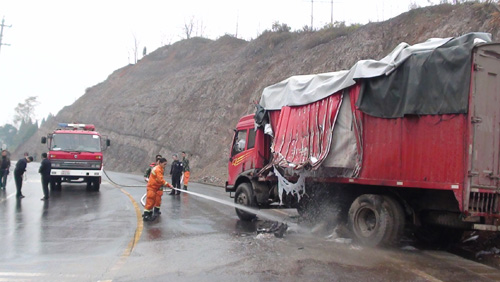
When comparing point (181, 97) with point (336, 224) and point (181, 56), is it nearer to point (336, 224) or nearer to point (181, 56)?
point (181, 56)

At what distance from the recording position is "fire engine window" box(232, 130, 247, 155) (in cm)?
1198

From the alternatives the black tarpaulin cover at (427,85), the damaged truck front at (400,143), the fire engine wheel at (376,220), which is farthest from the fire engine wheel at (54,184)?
the black tarpaulin cover at (427,85)

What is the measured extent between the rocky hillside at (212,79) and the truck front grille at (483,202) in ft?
42.1

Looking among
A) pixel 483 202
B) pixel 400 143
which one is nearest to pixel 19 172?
pixel 400 143

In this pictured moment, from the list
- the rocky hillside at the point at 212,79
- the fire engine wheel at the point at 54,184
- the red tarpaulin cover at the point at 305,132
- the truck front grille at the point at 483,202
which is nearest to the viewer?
the truck front grille at the point at 483,202

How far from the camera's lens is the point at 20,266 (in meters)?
6.40

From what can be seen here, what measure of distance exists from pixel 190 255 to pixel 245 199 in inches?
159

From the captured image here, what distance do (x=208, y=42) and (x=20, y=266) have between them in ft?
181

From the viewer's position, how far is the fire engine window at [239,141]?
472 inches

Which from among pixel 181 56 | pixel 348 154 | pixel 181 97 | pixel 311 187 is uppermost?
pixel 181 56

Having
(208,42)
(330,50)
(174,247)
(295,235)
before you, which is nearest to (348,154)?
(295,235)

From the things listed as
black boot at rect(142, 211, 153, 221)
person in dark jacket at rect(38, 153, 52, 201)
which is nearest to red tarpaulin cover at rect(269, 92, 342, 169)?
black boot at rect(142, 211, 153, 221)

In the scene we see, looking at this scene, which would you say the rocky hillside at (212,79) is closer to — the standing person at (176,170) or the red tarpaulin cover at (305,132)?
the standing person at (176,170)

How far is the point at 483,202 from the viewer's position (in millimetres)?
6688
